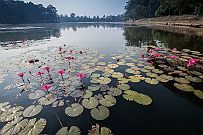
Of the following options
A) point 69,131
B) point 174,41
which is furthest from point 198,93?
point 174,41

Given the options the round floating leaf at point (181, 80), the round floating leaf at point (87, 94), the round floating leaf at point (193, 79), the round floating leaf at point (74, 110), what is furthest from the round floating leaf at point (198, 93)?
the round floating leaf at point (74, 110)

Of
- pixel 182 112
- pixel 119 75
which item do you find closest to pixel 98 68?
pixel 119 75

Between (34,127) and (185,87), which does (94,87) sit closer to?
(34,127)

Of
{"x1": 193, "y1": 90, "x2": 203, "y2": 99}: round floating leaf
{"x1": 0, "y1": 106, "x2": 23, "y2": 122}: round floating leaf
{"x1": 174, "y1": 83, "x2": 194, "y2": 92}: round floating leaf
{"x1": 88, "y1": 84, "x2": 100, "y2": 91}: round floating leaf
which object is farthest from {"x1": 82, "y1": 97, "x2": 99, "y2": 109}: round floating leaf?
{"x1": 193, "y1": 90, "x2": 203, "y2": 99}: round floating leaf

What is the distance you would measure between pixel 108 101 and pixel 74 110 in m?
0.99

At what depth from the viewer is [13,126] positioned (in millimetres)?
3676

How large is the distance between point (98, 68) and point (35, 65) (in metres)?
3.62

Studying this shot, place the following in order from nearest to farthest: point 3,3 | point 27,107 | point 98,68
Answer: point 27,107 < point 98,68 < point 3,3

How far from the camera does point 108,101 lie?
4.56m

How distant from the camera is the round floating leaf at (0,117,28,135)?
350cm

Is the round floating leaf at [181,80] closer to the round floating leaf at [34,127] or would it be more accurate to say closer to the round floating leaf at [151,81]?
the round floating leaf at [151,81]

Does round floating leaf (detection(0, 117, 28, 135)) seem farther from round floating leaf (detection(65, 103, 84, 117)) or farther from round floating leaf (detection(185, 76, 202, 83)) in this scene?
round floating leaf (detection(185, 76, 202, 83))

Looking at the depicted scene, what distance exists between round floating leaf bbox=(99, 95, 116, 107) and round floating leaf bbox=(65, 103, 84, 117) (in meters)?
0.61

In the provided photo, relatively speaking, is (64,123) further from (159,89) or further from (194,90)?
(194,90)
